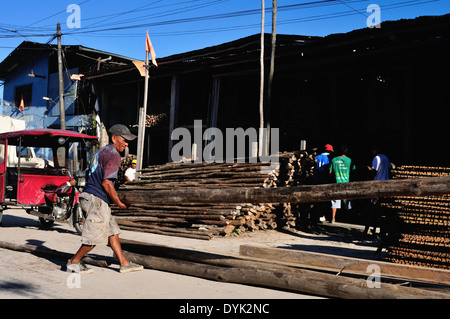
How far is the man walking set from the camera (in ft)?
18.0

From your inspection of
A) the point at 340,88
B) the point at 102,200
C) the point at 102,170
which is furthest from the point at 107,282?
the point at 340,88

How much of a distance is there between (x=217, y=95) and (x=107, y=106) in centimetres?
811

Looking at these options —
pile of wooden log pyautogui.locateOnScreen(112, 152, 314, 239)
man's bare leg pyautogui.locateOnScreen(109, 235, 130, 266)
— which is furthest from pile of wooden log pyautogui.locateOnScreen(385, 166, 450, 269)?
pile of wooden log pyautogui.locateOnScreen(112, 152, 314, 239)

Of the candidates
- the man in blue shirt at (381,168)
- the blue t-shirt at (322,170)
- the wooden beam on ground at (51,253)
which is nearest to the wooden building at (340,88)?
the blue t-shirt at (322,170)

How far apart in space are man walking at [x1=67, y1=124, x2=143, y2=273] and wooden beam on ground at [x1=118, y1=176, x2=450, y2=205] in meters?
0.27

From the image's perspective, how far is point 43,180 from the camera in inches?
424

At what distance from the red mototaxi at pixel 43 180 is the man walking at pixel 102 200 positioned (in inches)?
172

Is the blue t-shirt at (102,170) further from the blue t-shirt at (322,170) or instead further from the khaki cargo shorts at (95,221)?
the blue t-shirt at (322,170)

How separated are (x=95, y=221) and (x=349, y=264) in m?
3.13

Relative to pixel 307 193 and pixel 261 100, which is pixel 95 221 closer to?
pixel 307 193

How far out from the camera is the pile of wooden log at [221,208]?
10062mm

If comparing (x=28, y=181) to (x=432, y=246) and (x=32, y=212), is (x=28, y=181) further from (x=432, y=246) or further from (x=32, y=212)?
(x=432, y=246)
